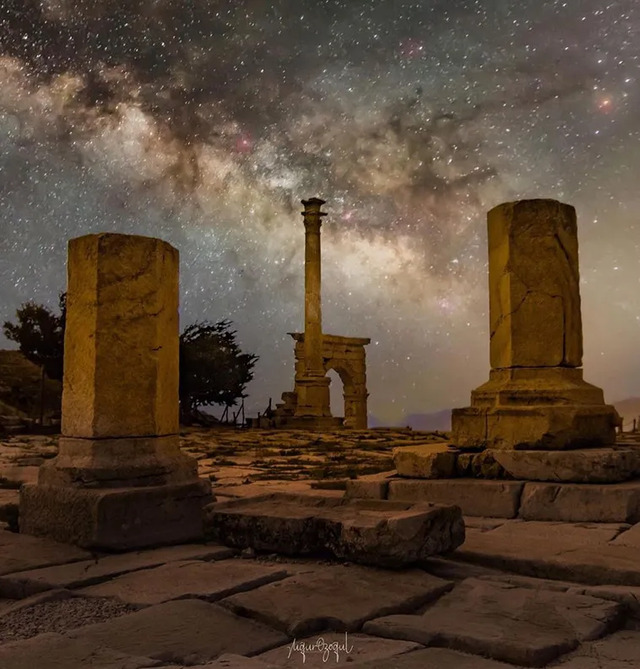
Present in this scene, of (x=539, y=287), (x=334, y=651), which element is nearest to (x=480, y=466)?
(x=539, y=287)

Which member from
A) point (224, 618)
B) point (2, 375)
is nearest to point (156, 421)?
point (224, 618)

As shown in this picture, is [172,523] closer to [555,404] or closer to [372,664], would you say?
[372,664]

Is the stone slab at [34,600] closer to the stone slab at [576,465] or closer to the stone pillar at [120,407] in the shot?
the stone pillar at [120,407]

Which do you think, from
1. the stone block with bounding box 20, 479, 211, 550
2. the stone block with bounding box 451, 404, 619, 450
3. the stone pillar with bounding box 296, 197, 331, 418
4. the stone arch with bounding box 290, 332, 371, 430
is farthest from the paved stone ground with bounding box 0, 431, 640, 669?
the stone arch with bounding box 290, 332, 371, 430

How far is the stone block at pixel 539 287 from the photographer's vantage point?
655 centimetres

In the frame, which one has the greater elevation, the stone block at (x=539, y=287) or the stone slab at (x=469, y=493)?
the stone block at (x=539, y=287)

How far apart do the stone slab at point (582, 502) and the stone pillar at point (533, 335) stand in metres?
0.79

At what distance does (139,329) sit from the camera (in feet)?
16.4

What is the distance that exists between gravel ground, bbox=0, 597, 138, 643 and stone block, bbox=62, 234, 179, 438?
1640 mm

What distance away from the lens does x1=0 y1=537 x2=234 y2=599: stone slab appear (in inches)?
141

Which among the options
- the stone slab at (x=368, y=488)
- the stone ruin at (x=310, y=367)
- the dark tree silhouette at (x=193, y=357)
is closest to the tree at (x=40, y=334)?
the dark tree silhouette at (x=193, y=357)

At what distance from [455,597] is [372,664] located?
1032mm

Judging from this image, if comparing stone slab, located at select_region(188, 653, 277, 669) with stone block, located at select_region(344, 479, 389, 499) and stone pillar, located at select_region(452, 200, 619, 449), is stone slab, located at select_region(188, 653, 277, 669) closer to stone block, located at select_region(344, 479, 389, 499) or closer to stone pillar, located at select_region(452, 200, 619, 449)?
stone block, located at select_region(344, 479, 389, 499)

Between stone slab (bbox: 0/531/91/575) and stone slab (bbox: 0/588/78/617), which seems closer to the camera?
stone slab (bbox: 0/588/78/617)
